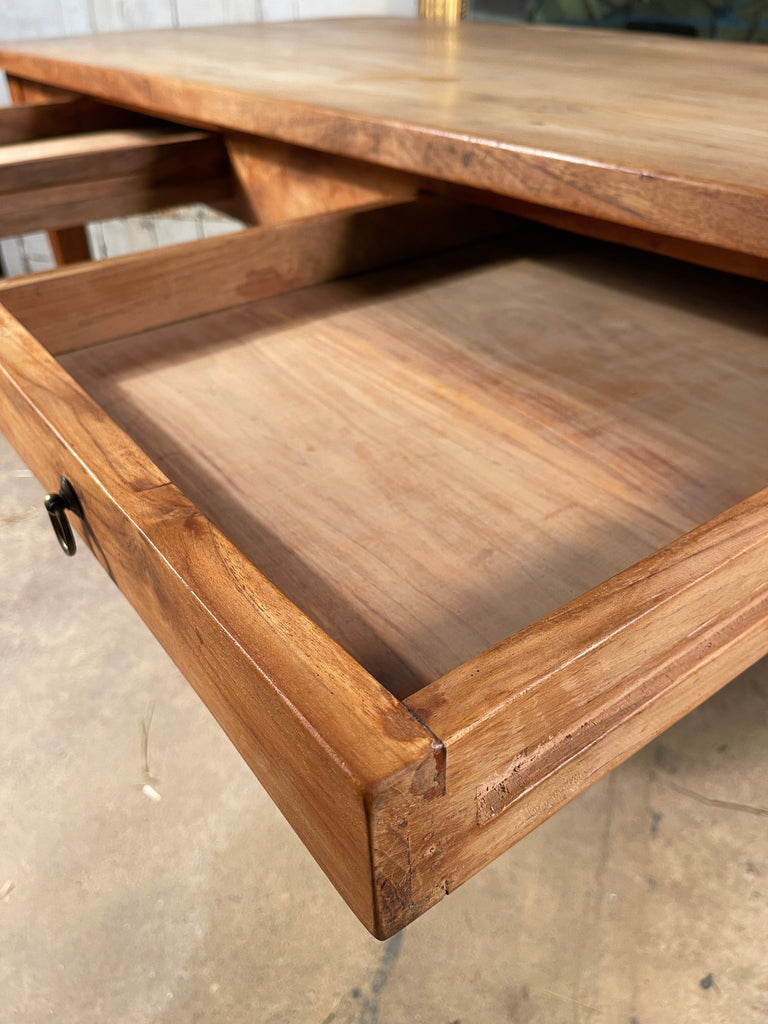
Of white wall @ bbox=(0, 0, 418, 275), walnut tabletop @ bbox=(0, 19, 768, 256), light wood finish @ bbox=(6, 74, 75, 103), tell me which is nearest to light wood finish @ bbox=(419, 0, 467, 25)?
white wall @ bbox=(0, 0, 418, 275)

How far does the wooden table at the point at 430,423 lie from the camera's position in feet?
1.04

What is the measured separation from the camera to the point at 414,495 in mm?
552

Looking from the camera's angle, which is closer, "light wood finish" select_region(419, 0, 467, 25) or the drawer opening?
the drawer opening

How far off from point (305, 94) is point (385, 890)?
781mm

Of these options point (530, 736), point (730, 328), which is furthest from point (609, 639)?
point (730, 328)

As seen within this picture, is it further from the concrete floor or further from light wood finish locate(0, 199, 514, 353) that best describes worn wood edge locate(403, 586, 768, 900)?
light wood finish locate(0, 199, 514, 353)

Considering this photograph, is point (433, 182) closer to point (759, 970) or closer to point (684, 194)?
point (684, 194)

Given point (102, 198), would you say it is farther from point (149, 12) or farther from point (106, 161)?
point (149, 12)

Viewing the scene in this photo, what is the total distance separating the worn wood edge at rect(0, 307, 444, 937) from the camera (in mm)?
274

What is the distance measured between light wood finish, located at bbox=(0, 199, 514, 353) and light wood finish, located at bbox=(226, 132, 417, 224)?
0.05 m

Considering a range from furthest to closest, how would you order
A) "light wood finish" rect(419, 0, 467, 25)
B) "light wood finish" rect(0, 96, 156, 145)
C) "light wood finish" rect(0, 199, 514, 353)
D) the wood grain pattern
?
"light wood finish" rect(419, 0, 467, 25) → "light wood finish" rect(0, 96, 156, 145) → the wood grain pattern → "light wood finish" rect(0, 199, 514, 353)

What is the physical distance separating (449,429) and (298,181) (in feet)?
2.03

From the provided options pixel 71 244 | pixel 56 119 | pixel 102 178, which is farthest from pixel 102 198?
pixel 71 244

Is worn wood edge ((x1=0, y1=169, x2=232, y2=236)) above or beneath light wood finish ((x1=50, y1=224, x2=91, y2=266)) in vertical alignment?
above
